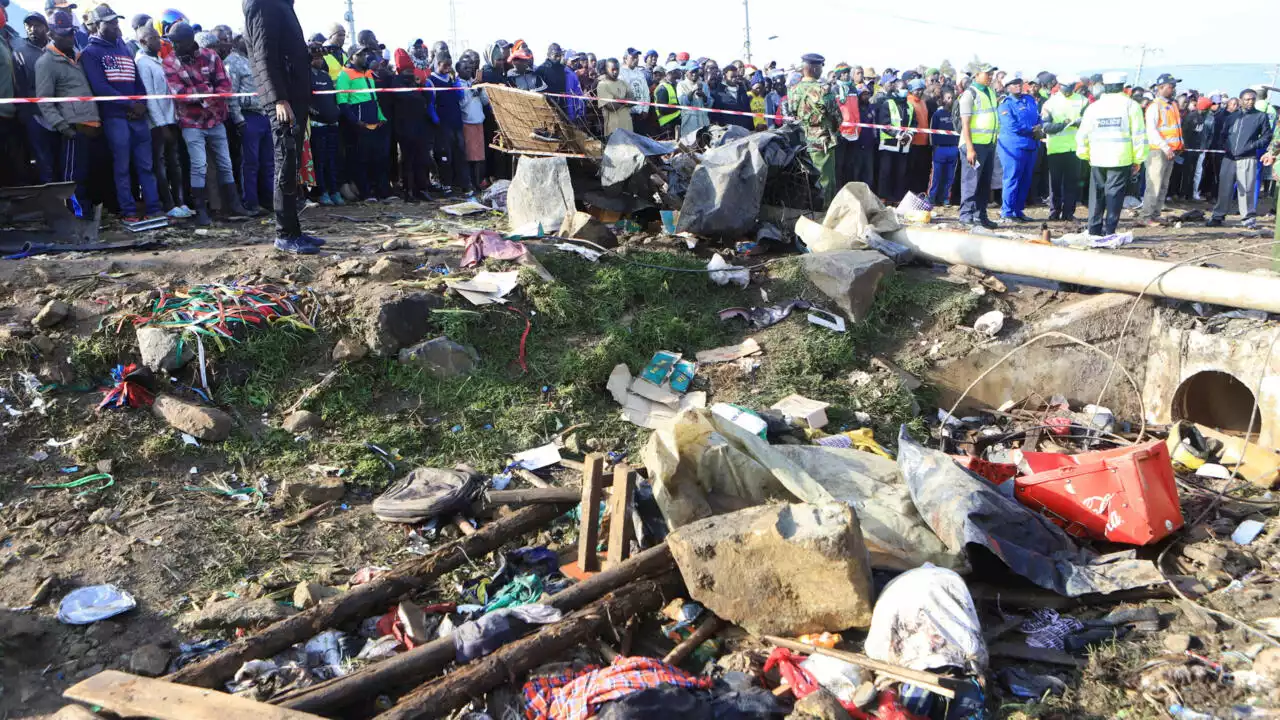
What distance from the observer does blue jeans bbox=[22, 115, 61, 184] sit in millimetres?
6949

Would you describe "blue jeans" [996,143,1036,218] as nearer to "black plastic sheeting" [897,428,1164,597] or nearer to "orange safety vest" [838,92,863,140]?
"orange safety vest" [838,92,863,140]

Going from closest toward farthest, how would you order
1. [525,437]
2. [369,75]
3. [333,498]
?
1. [333,498]
2. [525,437]
3. [369,75]

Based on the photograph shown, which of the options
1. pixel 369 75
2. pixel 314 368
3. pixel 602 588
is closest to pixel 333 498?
pixel 314 368

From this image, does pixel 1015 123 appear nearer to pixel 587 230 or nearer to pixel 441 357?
pixel 587 230

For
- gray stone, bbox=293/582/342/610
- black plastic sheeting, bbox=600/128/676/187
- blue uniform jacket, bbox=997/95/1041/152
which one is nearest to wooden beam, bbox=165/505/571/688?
gray stone, bbox=293/582/342/610

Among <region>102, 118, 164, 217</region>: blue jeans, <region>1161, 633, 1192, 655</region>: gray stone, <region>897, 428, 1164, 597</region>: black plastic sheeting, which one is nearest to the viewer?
<region>1161, 633, 1192, 655</region>: gray stone

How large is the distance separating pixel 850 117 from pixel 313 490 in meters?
8.85

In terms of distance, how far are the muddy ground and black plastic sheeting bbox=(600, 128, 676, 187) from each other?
0.64 meters

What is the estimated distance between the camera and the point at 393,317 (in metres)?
5.36

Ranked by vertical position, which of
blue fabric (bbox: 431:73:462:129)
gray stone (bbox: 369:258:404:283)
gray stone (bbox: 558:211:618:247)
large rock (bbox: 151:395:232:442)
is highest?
blue fabric (bbox: 431:73:462:129)

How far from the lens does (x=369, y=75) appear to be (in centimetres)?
923

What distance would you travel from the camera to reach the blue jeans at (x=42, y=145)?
695 cm

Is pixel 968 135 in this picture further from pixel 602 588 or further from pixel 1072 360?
pixel 602 588

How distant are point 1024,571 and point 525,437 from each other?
2.77 meters
